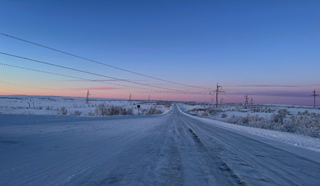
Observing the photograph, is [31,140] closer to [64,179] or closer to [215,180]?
[64,179]

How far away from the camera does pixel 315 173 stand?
5.62 meters

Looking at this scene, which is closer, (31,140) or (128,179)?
(128,179)

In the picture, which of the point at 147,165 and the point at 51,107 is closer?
the point at 147,165

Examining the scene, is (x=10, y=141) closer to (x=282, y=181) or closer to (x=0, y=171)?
(x=0, y=171)

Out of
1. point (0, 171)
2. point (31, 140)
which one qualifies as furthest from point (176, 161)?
point (31, 140)

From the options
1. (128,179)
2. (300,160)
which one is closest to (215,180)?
(128,179)

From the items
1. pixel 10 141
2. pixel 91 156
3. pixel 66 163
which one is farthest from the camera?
pixel 10 141

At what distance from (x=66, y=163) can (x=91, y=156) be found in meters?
0.99

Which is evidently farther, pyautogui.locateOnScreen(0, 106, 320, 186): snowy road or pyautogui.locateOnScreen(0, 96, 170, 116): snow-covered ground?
pyautogui.locateOnScreen(0, 96, 170, 116): snow-covered ground

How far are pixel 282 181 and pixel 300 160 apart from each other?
272 cm

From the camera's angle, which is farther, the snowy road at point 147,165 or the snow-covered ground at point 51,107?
the snow-covered ground at point 51,107

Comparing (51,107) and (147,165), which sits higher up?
(51,107)

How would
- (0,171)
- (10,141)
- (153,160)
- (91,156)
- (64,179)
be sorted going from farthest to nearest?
(10,141), (91,156), (153,160), (0,171), (64,179)

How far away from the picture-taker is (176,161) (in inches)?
259
